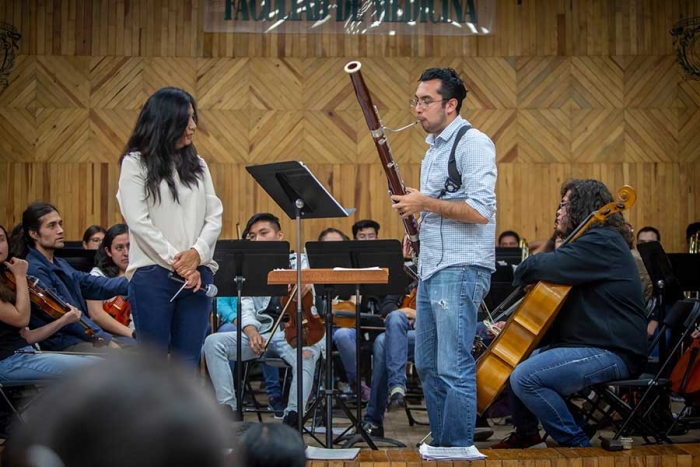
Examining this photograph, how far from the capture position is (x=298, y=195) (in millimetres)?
4137

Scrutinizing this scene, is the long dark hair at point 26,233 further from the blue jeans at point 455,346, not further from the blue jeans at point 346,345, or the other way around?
the blue jeans at point 455,346

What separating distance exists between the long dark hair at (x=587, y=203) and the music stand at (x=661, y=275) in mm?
1017

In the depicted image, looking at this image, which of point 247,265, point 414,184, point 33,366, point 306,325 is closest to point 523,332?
point 306,325

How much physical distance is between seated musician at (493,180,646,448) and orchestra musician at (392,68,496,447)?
0.63 meters

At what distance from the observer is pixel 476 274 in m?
3.89

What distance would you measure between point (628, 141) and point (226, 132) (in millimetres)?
4421

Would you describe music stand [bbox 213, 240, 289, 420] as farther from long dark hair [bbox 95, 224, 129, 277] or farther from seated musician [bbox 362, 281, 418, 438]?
long dark hair [bbox 95, 224, 129, 277]

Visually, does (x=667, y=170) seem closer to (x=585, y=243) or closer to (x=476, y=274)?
(x=585, y=243)

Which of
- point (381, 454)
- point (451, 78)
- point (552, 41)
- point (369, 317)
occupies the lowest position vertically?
point (381, 454)

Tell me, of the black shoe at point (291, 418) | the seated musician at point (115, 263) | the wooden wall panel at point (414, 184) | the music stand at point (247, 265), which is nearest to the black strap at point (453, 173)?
the music stand at point (247, 265)

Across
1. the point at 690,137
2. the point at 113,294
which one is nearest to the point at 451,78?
the point at 113,294

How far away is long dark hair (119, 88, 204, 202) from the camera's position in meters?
3.74

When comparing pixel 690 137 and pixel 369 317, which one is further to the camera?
pixel 690 137

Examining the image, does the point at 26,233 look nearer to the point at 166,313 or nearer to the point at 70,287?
the point at 70,287
